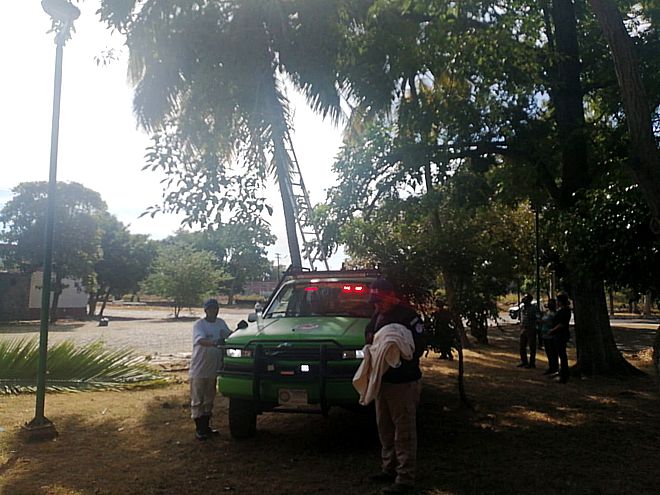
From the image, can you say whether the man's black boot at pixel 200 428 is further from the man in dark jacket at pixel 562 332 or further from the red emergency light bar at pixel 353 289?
the man in dark jacket at pixel 562 332

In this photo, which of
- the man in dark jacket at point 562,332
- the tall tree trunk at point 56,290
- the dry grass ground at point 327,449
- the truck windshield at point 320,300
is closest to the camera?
the dry grass ground at point 327,449

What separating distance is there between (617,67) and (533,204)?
9493 millimetres

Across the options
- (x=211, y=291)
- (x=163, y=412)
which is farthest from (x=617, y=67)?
(x=211, y=291)

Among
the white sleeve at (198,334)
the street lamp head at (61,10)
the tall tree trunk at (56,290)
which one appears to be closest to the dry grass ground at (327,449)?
the white sleeve at (198,334)

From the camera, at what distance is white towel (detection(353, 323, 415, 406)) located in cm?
502

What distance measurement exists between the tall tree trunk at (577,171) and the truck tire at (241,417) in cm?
765

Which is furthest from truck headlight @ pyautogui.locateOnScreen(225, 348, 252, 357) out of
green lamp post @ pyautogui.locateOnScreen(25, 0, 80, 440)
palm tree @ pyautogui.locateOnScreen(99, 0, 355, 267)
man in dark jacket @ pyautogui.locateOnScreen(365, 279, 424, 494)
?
palm tree @ pyautogui.locateOnScreen(99, 0, 355, 267)

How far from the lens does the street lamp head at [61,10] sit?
23.7ft

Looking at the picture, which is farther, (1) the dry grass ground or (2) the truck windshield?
(2) the truck windshield

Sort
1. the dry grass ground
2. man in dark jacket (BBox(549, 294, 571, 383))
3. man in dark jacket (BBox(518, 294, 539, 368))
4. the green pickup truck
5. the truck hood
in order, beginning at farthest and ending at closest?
1. man in dark jacket (BBox(518, 294, 539, 368))
2. man in dark jacket (BBox(549, 294, 571, 383))
3. the truck hood
4. the green pickup truck
5. the dry grass ground

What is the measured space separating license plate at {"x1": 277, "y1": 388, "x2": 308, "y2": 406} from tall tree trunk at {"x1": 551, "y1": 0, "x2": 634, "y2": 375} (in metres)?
7.61

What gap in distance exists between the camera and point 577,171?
12.1m

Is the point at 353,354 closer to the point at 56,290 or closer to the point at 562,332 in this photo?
the point at 562,332

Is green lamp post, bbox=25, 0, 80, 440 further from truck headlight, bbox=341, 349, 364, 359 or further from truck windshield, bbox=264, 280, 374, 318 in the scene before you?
truck headlight, bbox=341, 349, 364, 359
